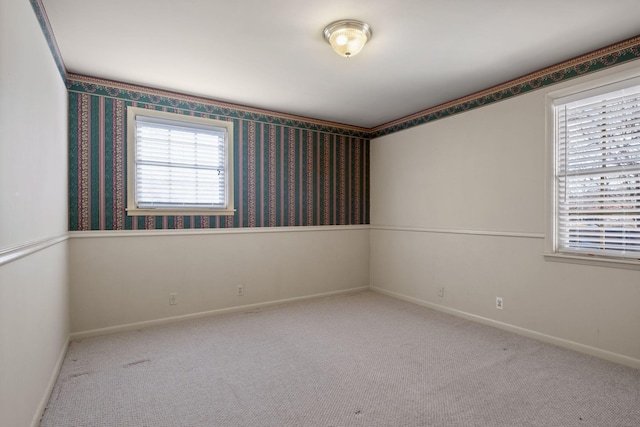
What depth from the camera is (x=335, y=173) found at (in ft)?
16.3

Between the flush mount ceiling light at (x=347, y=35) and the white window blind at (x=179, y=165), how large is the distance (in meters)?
2.04

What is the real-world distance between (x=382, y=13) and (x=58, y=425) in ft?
10.4

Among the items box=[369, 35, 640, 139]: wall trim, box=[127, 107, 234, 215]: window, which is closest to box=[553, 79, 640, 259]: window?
box=[369, 35, 640, 139]: wall trim

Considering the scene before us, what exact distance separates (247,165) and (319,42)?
1962 millimetres

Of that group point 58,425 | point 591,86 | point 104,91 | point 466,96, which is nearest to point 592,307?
point 591,86

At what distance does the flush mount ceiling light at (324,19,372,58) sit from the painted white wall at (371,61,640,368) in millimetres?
1883

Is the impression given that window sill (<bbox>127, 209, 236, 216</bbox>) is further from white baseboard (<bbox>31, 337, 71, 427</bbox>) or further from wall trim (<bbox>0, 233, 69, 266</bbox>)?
white baseboard (<bbox>31, 337, 71, 427</bbox>)

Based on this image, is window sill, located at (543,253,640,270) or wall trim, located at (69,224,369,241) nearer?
window sill, located at (543,253,640,270)

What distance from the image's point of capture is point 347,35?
2408 millimetres

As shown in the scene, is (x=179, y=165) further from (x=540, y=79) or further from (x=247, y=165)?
(x=540, y=79)

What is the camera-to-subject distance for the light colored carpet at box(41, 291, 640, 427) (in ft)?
6.59

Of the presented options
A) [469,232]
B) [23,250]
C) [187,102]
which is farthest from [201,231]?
[469,232]

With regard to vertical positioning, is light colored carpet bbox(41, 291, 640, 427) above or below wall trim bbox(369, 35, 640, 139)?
below

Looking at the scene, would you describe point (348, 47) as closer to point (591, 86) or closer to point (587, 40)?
point (587, 40)
